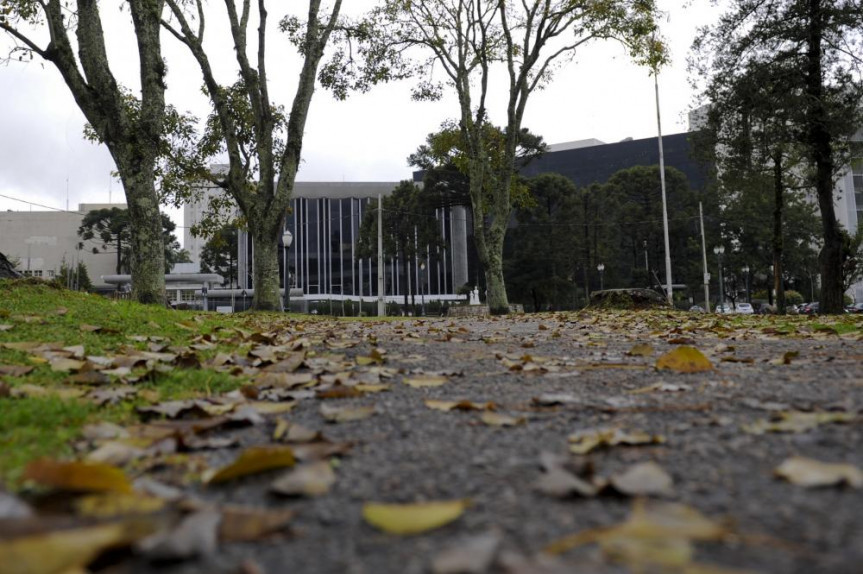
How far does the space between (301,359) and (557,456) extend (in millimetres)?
2302

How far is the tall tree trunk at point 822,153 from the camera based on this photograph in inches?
539

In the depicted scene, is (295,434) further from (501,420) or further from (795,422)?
(795,422)

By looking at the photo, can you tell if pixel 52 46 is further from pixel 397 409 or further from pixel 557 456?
pixel 557 456

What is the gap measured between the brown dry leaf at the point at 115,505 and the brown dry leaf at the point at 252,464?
172 millimetres

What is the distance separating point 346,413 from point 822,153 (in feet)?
52.1

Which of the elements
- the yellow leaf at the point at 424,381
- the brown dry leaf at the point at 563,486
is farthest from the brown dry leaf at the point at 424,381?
the brown dry leaf at the point at 563,486

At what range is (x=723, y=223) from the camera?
47.3 meters

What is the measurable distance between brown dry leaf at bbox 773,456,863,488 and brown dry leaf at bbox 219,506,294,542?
3.61 feet

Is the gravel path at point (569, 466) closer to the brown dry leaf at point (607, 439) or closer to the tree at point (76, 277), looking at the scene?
the brown dry leaf at point (607, 439)

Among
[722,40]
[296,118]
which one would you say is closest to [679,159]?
[722,40]

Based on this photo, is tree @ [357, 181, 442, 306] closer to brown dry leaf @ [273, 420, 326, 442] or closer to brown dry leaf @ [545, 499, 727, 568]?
brown dry leaf @ [273, 420, 326, 442]

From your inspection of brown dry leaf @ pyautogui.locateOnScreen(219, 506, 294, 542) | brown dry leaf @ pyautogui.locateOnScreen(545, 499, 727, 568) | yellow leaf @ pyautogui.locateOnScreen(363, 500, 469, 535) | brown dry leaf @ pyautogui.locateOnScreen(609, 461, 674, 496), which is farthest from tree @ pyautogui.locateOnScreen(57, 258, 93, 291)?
brown dry leaf @ pyautogui.locateOnScreen(545, 499, 727, 568)

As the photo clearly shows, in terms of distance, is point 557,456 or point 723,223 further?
point 723,223

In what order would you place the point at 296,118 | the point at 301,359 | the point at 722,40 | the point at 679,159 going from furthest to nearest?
the point at 679,159, the point at 722,40, the point at 296,118, the point at 301,359
